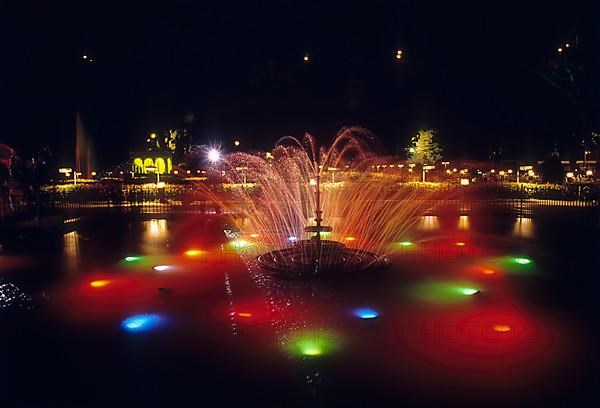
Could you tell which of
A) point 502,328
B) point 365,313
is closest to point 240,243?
point 365,313

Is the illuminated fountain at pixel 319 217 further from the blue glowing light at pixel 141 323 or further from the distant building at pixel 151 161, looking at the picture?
the distant building at pixel 151 161

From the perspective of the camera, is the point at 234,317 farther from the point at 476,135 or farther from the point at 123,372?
the point at 476,135

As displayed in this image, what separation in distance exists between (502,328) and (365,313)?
2.08m

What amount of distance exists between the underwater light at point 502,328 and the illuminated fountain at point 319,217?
380 centimetres

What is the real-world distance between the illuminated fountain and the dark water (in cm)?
85

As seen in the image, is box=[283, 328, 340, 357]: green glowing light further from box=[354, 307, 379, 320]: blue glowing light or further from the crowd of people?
the crowd of people

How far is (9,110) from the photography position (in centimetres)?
1994

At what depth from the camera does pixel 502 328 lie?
23.1 feet

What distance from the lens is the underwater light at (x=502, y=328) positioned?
22.7ft

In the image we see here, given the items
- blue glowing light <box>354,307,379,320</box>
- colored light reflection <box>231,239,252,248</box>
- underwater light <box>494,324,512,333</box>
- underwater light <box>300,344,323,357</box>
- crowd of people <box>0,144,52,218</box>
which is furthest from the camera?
crowd of people <box>0,144,52,218</box>

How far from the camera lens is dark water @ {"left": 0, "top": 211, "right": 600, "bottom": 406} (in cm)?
520

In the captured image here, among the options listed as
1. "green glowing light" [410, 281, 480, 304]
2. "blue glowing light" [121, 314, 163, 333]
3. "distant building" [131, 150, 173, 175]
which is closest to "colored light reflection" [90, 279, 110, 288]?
"blue glowing light" [121, 314, 163, 333]

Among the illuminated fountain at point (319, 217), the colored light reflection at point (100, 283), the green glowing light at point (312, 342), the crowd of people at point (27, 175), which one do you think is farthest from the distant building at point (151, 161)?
the green glowing light at point (312, 342)

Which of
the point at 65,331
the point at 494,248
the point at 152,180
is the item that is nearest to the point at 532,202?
the point at 494,248
